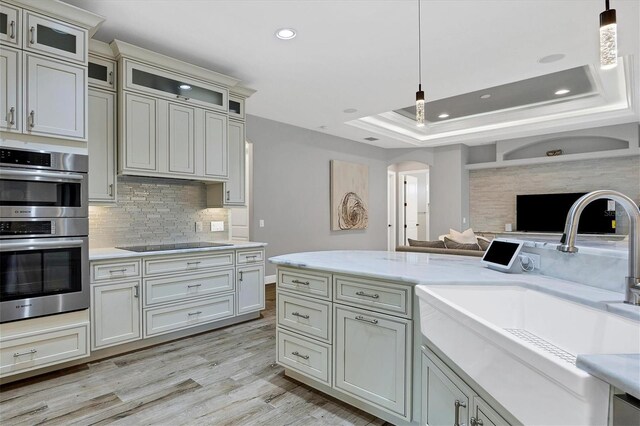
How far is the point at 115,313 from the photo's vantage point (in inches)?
112

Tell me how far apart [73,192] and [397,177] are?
7.32 m

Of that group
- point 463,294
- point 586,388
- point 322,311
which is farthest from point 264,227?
point 586,388

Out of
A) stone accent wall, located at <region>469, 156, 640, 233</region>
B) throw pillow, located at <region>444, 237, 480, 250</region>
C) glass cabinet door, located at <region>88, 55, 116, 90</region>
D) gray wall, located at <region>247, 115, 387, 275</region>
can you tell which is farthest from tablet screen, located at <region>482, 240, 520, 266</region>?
stone accent wall, located at <region>469, 156, 640, 233</region>

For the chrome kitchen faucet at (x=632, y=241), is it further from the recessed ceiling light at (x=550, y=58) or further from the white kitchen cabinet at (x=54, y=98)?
the white kitchen cabinet at (x=54, y=98)

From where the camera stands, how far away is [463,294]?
64.0 inches

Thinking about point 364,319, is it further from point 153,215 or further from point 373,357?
point 153,215

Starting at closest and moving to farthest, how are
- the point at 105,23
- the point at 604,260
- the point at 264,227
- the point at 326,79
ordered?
the point at 604,260
the point at 105,23
the point at 326,79
the point at 264,227

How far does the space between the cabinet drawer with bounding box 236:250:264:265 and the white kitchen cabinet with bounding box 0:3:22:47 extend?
2.41 metres

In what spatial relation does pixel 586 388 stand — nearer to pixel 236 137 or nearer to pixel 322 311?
pixel 322 311

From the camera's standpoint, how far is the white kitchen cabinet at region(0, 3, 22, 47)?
2.28m

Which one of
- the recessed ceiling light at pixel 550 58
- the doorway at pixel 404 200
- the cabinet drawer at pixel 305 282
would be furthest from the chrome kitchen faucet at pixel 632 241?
the doorway at pixel 404 200

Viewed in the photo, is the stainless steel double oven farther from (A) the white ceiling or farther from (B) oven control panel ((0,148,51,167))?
(A) the white ceiling

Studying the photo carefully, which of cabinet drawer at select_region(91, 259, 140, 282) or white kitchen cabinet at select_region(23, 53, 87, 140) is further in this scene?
cabinet drawer at select_region(91, 259, 140, 282)

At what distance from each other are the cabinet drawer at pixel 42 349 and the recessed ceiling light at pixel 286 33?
2.76 m
